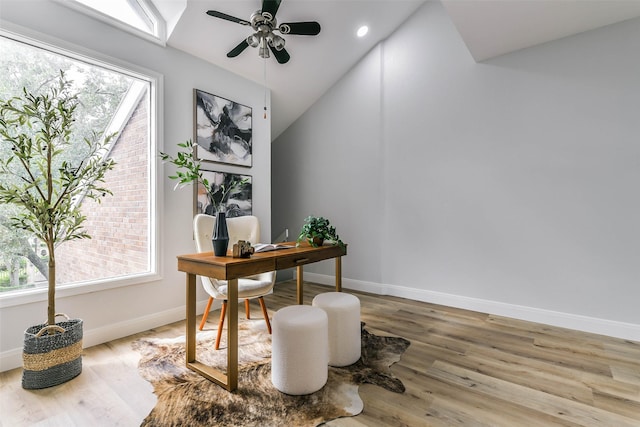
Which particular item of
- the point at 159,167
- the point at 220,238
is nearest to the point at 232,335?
the point at 220,238

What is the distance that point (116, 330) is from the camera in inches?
103

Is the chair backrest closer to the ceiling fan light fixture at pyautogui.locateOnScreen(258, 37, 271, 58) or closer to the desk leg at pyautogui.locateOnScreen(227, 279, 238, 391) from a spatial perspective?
the desk leg at pyautogui.locateOnScreen(227, 279, 238, 391)

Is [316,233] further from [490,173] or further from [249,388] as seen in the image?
[490,173]

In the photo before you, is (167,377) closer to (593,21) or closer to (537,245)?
(537,245)

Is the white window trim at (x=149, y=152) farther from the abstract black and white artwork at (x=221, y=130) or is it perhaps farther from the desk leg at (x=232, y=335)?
the desk leg at (x=232, y=335)

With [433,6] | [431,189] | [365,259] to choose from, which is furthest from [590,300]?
[433,6]

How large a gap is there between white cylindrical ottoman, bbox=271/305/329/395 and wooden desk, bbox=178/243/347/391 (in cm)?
25

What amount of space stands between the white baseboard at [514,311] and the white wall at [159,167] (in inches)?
83.8

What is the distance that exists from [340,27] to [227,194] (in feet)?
7.49

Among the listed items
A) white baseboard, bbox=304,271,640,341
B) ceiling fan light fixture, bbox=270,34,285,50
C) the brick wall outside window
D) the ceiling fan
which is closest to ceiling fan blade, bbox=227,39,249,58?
the ceiling fan

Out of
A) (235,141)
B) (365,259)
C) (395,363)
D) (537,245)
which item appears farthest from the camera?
(365,259)

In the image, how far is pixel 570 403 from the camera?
5.79ft

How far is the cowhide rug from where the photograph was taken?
1.62 metres

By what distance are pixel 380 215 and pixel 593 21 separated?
2637 millimetres
